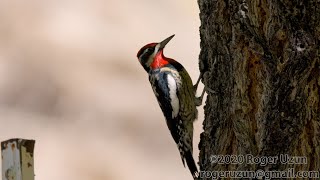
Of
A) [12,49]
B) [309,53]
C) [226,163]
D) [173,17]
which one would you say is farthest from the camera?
[173,17]

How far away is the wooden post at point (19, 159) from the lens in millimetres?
3457

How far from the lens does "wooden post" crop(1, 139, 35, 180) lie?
11.3 feet

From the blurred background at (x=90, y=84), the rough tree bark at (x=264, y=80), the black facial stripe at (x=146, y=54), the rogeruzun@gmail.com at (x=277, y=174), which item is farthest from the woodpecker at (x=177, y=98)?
the blurred background at (x=90, y=84)

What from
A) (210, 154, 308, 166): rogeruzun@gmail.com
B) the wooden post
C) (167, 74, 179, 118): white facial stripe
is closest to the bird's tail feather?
(167, 74, 179, 118): white facial stripe

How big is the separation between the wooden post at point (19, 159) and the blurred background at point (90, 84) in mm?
5729

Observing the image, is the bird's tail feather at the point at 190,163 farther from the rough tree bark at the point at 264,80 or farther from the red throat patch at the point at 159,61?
the rough tree bark at the point at 264,80

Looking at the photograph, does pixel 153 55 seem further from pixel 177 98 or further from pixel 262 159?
pixel 262 159


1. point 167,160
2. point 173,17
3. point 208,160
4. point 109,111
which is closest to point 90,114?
point 109,111

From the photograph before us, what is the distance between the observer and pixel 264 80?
3.88 m

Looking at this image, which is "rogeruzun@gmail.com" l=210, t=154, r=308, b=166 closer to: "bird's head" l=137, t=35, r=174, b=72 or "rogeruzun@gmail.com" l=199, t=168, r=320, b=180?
"rogeruzun@gmail.com" l=199, t=168, r=320, b=180

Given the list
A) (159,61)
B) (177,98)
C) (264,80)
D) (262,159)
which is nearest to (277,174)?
(262,159)

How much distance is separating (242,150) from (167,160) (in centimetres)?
589

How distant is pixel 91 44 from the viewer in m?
10.8

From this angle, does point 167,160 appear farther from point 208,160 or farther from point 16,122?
point 208,160
